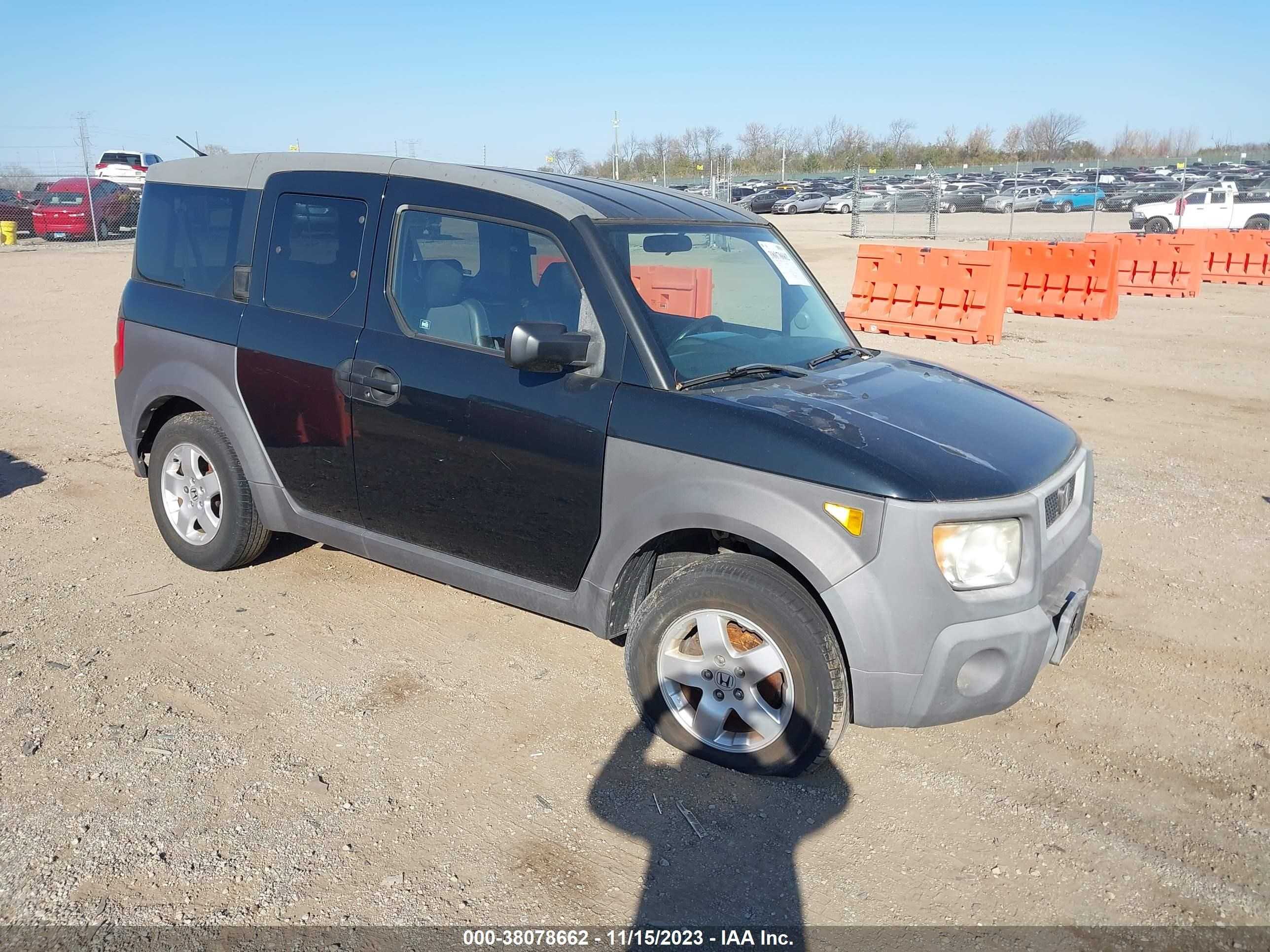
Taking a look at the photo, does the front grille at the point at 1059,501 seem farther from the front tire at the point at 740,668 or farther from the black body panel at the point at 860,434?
the front tire at the point at 740,668

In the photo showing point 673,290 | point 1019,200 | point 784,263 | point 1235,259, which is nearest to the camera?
point 673,290

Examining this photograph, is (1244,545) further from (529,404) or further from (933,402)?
(529,404)

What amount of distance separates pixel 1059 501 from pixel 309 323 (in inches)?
125

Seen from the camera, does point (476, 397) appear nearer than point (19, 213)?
Yes

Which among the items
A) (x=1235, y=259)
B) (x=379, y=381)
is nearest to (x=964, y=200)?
(x=1235, y=259)

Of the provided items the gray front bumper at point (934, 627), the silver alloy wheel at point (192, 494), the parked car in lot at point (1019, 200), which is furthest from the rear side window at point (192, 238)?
the parked car in lot at point (1019, 200)

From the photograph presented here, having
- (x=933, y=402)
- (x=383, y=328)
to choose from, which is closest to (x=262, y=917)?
(x=383, y=328)

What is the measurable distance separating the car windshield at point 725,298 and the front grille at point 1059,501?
1124 mm

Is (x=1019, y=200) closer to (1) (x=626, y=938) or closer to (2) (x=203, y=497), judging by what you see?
(2) (x=203, y=497)

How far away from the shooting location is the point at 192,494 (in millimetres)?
5211

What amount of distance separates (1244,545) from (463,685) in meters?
4.63

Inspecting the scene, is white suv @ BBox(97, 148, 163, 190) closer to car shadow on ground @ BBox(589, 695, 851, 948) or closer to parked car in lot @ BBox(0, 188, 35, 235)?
parked car in lot @ BBox(0, 188, 35, 235)

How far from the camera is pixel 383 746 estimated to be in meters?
3.77

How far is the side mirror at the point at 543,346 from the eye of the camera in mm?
3592
